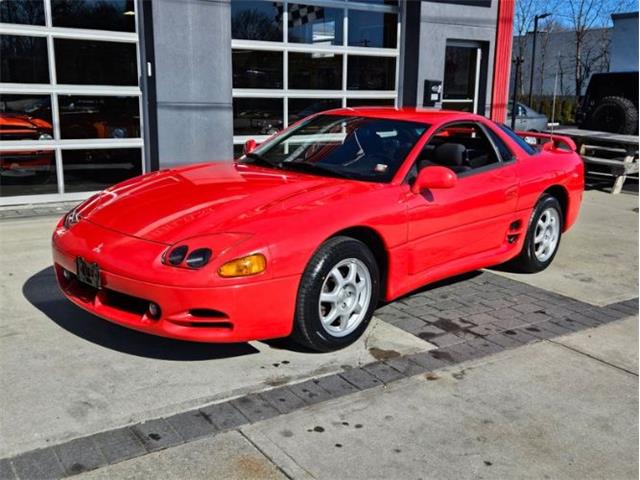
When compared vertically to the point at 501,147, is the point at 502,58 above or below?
above

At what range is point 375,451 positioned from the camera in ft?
9.82

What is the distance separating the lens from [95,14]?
8.38 m

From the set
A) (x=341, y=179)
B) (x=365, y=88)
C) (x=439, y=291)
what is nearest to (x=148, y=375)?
(x=341, y=179)

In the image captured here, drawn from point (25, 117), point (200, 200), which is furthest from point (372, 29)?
point (200, 200)

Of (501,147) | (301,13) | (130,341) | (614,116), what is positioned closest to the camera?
(130,341)

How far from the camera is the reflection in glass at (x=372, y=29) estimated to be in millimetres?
10680

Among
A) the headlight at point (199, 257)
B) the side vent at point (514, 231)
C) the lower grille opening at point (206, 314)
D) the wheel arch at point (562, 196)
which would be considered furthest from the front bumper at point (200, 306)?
the wheel arch at point (562, 196)

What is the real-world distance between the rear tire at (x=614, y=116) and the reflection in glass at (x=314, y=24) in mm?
5707

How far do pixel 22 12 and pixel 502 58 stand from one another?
8264 mm

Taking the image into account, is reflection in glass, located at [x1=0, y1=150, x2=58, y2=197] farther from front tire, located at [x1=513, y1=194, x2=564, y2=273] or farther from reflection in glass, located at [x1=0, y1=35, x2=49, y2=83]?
front tire, located at [x1=513, y1=194, x2=564, y2=273]

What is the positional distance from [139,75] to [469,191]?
5537mm

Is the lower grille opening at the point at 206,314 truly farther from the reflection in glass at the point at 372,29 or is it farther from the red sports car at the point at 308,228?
the reflection in glass at the point at 372,29

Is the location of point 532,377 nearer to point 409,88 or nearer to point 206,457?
point 206,457

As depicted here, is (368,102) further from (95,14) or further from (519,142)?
(519,142)
